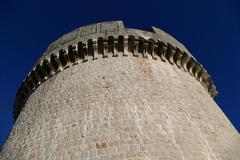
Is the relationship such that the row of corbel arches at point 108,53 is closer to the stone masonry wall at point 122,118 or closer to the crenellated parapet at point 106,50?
the crenellated parapet at point 106,50

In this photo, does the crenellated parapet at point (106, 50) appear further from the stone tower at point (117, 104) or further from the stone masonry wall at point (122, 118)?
the stone masonry wall at point (122, 118)

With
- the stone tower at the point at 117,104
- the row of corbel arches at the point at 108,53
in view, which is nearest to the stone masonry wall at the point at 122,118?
the stone tower at the point at 117,104

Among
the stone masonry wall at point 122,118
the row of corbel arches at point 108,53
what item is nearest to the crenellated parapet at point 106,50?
the row of corbel arches at point 108,53

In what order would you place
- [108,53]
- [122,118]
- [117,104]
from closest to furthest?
[122,118] < [117,104] < [108,53]

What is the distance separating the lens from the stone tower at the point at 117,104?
23.6ft

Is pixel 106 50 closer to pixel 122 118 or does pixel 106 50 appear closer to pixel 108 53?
pixel 108 53

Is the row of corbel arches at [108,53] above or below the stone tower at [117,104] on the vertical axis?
above

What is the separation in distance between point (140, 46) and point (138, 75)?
1.14 meters

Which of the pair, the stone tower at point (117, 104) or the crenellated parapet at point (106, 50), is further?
the crenellated parapet at point (106, 50)

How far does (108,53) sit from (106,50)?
0.10 meters

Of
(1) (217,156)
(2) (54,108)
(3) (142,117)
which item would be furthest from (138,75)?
(1) (217,156)

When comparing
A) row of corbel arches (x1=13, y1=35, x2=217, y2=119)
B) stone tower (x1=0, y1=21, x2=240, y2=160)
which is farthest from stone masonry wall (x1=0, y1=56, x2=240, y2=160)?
row of corbel arches (x1=13, y1=35, x2=217, y2=119)

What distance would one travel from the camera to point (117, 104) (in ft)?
26.5

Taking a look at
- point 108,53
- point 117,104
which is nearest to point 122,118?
point 117,104
